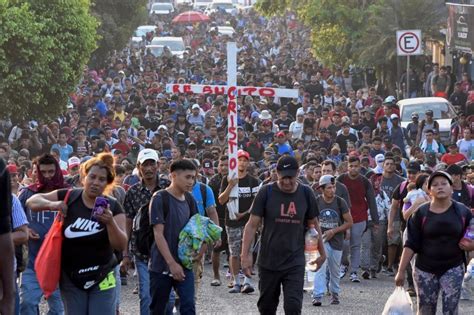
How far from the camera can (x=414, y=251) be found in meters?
11.3

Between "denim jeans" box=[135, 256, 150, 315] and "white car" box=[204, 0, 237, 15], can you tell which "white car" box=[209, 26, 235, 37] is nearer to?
"white car" box=[204, 0, 237, 15]

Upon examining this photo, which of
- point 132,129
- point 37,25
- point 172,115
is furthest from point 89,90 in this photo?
point 37,25

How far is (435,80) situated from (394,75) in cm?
408

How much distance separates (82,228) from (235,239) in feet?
23.7

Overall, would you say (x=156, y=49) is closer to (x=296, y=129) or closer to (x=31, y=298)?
(x=296, y=129)

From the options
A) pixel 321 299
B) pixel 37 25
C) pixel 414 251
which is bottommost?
pixel 321 299

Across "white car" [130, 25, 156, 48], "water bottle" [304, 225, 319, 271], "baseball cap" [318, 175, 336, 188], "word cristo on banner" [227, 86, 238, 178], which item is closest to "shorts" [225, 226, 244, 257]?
"word cristo on banner" [227, 86, 238, 178]

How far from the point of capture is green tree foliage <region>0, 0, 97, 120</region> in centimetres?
2429

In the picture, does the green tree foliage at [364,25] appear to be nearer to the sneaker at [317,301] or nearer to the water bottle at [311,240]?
the sneaker at [317,301]

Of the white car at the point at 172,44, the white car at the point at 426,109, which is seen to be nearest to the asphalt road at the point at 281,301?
the white car at the point at 426,109

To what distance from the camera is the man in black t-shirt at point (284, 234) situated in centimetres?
1159

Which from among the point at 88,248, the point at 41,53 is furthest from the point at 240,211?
the point at 41,53

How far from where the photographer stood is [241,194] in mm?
16750

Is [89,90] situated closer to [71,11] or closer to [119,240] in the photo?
[71,11]
